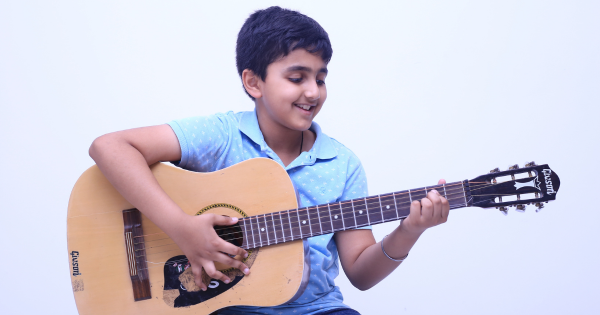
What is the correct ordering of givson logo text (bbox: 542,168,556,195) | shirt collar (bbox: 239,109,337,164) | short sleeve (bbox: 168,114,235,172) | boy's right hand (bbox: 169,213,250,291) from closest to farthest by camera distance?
givson logo text (bbox: 542,168,556,195), boy's right hand (bbox: 169,213,250,291), short sleeve (bbox: 168,114,235,172), shirt collar (bbox: 239,109,337,164)

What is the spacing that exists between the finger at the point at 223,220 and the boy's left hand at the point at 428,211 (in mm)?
443

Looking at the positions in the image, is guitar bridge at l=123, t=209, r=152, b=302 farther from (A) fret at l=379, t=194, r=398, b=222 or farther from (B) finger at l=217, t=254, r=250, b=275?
(A) fret at l=379, t=194, r=398, b=222

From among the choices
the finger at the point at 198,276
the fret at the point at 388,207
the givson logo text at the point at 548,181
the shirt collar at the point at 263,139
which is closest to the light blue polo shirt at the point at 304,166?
the shirt collar at the point at 263,139

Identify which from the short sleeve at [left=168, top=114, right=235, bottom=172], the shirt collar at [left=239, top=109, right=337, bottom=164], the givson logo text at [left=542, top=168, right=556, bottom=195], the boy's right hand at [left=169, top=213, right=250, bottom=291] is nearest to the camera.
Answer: the givson logo text at [left=542, top=168, right=556, bottom=195]

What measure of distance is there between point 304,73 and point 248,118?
24 centimetres

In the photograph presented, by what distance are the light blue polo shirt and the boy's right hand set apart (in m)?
0.14

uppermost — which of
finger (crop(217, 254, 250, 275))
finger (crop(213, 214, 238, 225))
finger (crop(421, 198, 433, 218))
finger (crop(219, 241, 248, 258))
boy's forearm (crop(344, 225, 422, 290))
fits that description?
finger (crop(213, 214, 238, 225))

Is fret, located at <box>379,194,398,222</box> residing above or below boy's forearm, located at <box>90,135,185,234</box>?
below

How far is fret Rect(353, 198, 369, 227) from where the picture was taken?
121 cm

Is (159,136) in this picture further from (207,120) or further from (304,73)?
(304,73)

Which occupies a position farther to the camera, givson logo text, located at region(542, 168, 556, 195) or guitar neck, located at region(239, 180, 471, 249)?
guitar neck, located at region(239, 180, 471, 249)

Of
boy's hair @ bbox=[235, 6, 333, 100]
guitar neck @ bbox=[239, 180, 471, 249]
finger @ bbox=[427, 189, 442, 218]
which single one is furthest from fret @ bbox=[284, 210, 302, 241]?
boy's hair @ bbox=[235, 6, 333, 100]

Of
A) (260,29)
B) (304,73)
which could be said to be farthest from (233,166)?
(260,29)

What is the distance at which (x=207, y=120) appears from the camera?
53.2 inches
